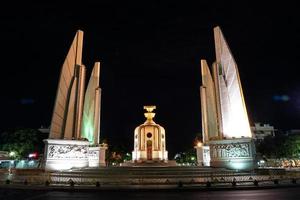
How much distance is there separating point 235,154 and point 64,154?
1342cm

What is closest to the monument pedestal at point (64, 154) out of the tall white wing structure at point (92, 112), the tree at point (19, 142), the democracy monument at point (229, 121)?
the tall white wing structure at point (92, 112)

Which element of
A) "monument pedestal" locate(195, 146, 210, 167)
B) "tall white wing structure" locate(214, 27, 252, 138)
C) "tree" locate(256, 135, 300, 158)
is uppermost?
"tall white wing structure" locate(214, 27, 252, 138)

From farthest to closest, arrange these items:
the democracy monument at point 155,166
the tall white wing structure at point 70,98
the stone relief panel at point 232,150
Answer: the tall white wing structure at point 70,98 < the stone relief panel at point 232,150 < the democracy monument at point 155,166

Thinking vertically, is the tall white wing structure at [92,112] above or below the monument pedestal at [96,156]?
above

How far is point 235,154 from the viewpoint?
19062mm

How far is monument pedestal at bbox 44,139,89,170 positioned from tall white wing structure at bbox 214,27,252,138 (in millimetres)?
12038

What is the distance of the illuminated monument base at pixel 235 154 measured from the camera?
18.5 m

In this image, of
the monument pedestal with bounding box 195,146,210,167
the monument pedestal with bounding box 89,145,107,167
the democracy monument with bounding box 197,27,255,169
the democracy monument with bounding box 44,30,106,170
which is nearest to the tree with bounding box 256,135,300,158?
the monument pedestal with bounding box 195,146,210,167

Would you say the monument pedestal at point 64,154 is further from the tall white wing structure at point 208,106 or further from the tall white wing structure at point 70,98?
the tall white wing structure at point 208,106

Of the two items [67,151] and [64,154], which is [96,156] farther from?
[64,154]

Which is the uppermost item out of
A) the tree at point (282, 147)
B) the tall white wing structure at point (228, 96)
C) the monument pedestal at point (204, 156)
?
the tall white wing structure at point (228, 96)

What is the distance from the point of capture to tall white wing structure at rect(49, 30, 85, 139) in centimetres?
2031

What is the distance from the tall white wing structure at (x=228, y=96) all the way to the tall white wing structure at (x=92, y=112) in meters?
14.7

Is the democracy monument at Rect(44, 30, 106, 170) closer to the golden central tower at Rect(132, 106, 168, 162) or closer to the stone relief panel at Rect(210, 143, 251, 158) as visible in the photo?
the golden central tower at Rect(132, 106, 168, 162)
